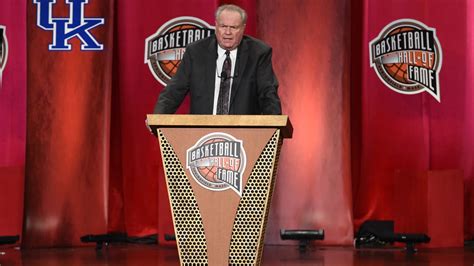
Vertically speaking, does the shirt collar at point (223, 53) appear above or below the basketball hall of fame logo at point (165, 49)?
below

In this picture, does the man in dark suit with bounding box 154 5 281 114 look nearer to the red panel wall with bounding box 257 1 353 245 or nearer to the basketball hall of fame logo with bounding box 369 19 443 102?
the red panel wall with bounding box 257 1 353 245

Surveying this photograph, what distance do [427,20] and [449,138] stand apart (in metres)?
0.99

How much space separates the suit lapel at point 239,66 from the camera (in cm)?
336

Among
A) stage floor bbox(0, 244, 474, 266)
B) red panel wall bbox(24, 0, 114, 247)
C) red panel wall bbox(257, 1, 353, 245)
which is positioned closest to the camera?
stage floor bbox(0, 244, 474, 266)

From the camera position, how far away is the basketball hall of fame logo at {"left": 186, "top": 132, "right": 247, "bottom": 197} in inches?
118

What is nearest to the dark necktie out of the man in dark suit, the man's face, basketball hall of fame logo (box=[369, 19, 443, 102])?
the man in dark suit

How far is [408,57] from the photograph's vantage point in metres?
6.79

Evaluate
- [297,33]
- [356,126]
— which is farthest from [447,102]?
[297,33]

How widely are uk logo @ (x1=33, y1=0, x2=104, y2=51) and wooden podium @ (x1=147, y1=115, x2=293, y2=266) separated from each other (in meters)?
3.78

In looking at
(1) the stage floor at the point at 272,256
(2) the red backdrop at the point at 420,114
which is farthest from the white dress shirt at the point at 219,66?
(2) the red backdrop at the point at 420,114

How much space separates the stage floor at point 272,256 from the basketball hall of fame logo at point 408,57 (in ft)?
4.57

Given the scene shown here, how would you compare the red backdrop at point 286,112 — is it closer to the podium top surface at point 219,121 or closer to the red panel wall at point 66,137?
the red panel wall at point 66,137

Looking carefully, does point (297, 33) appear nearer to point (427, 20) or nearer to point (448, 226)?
point (427, 20)

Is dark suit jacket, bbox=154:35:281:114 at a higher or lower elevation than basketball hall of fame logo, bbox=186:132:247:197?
higher
